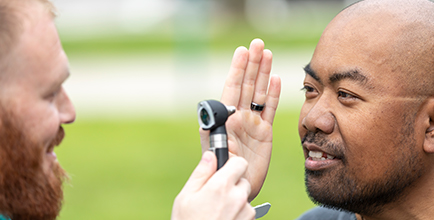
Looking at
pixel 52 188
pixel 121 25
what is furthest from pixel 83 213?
pixel 121 25

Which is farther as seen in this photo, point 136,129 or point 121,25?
point 121,25

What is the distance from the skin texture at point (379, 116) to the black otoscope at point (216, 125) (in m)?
0.83

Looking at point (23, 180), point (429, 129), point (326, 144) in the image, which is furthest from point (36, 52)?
point (429, 129)

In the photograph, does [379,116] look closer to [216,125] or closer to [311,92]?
[311,92]

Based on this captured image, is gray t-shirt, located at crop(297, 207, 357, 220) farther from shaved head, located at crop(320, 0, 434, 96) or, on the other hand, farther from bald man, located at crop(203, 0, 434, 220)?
shaved head, located at crop(320, 0, 434, 96)

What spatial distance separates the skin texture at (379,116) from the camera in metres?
3.22

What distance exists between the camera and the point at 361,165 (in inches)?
129

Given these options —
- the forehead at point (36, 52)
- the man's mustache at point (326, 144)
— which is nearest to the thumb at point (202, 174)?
the forehead at point (36, 52)

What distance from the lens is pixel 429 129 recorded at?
129 inches

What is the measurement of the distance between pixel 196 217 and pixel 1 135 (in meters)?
0.99

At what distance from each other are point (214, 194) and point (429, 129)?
1.53 meters

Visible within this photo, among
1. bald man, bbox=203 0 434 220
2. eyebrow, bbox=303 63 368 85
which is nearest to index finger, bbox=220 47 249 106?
bald man, bbox=203 0 434 220

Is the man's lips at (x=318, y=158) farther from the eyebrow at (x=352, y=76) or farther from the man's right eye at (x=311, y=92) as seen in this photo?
the eyebrow at (x=352, y=76)

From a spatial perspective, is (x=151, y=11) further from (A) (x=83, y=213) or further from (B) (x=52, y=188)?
(B) (x=52, y=188)
